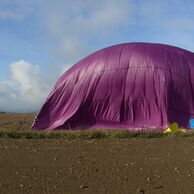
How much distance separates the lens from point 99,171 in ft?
16.3

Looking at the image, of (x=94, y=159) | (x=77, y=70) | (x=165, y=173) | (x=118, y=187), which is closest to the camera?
(x=118, y=187)

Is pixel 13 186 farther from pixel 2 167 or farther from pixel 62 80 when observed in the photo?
pixel 62 80

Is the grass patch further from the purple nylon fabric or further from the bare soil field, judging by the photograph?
the bare soil field

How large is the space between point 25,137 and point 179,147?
5.07 metres

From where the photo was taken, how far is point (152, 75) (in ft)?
45.2

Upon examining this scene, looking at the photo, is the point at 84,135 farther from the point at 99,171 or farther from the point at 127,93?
the point at 99,171

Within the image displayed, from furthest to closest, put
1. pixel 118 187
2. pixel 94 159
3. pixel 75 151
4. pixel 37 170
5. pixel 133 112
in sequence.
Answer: pixel 133 112 → pixel 75 151 → pixel 94 159 → pixel 37 170 → pixel 118 187

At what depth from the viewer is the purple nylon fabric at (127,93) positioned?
530 inches

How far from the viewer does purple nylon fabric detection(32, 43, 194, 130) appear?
13.5m

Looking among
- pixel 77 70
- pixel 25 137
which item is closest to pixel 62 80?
pixel 77 70


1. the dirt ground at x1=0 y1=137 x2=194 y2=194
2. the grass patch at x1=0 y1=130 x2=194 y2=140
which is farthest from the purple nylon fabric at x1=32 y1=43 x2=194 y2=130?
the dirt ground at x1=0 y1=137 x2=194 y2=194

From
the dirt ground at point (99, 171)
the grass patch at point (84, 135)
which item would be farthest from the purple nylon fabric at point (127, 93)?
the dirt ground at point (99, 171)

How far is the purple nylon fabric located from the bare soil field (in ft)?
21.6

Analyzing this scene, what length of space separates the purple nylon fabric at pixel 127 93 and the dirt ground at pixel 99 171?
6.59m
